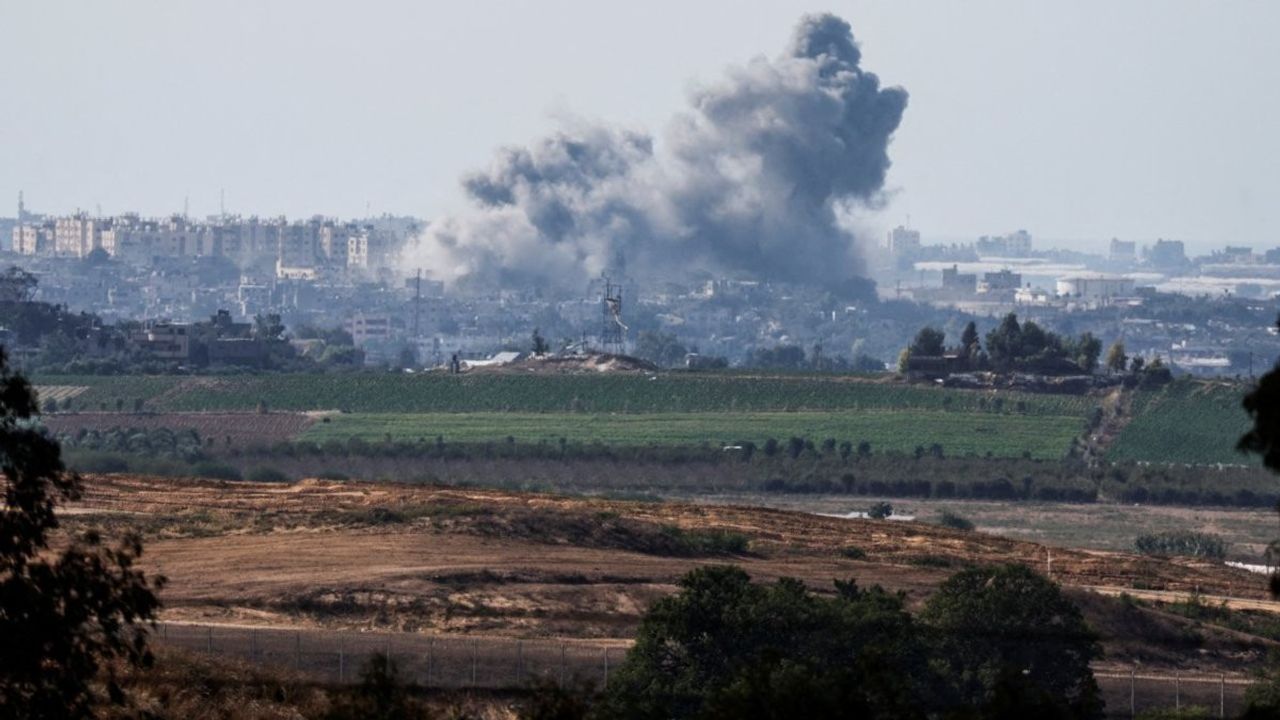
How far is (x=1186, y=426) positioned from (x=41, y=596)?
73.3 metres

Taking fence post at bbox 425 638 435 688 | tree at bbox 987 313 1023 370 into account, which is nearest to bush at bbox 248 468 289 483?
fence post at bbox 425 638 435 688

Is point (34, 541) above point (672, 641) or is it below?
above

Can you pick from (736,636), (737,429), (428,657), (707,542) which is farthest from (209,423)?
(736,636)

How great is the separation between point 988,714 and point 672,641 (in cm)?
1128

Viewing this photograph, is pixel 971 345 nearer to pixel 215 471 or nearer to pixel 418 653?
pixel 215 471

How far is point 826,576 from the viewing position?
122 feet

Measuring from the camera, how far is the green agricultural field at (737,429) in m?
81.6

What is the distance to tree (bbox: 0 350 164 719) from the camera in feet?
54.4

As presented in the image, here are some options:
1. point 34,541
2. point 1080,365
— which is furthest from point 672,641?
point 1080,365

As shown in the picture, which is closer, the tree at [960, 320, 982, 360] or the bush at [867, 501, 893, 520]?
the bush at [867, 501, 893, 520]

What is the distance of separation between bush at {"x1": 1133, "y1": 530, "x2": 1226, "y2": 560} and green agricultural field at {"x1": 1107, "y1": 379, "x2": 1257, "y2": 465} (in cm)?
1910

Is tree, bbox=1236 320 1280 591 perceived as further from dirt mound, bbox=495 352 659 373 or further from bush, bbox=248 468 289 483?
dirt mound, bbox=495 352 659 373

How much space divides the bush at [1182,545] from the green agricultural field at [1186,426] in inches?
752

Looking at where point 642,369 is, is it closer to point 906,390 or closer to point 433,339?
point 906,390
